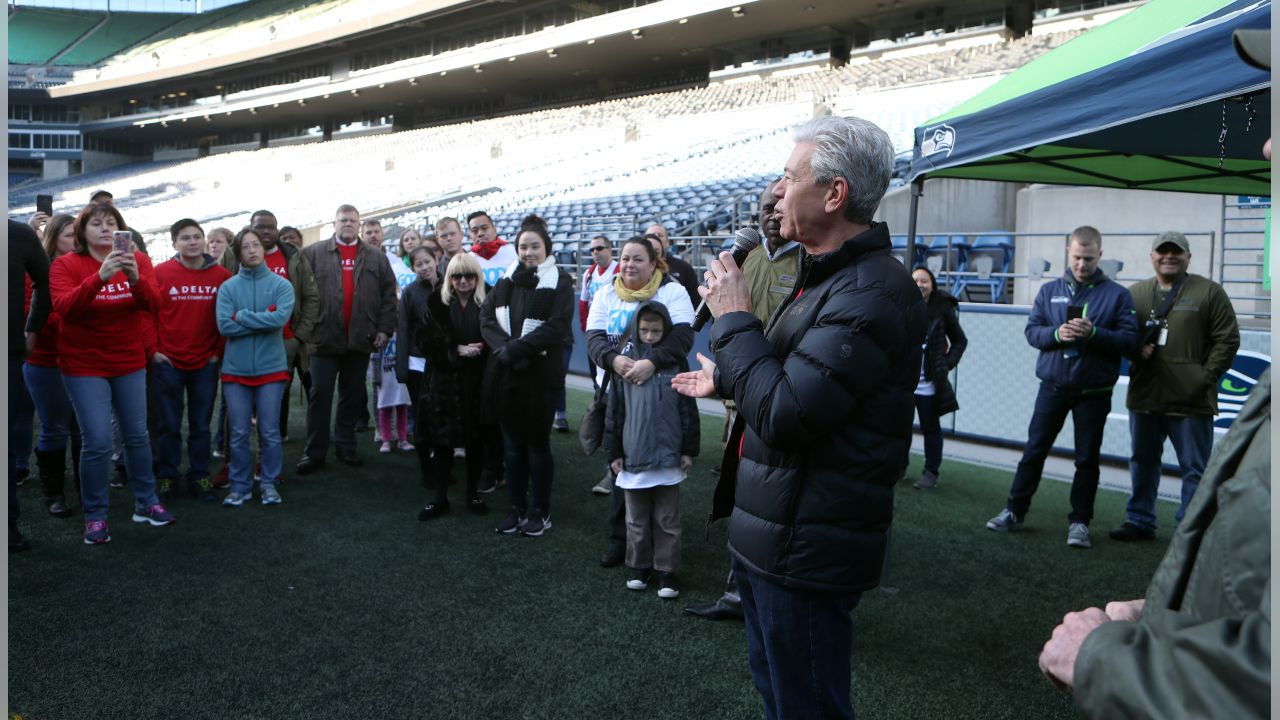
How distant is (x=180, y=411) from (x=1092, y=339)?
563 centimetres

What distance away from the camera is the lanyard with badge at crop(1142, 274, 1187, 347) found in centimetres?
512

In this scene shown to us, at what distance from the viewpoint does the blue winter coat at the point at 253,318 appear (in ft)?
17.8

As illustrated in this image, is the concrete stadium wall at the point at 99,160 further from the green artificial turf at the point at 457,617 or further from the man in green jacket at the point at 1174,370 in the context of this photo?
the man in green jacket at the point at 1174,370

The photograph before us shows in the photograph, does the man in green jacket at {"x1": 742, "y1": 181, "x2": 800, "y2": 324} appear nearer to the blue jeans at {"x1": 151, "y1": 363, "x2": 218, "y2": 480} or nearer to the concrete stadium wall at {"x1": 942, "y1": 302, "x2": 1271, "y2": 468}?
the blue jeans at {"x1": 151, "y1": 363, "x2": 218, "y2": 480}

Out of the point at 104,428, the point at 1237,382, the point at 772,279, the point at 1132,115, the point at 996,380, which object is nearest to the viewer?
the point at 1132,115

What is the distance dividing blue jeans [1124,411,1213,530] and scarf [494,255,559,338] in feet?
11.7

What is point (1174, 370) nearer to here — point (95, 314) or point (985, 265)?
point (985, 265)

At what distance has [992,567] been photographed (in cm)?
468

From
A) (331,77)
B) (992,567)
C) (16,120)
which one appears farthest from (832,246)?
(16,120)

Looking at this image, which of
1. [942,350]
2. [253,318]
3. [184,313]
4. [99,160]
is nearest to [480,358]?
[253,318]

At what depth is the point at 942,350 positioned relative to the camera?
617 cm

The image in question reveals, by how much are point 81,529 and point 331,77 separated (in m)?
43.7

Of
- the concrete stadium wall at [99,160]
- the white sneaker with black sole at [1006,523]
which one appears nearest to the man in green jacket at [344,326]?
the white sneaker with black sole at [1006,523]

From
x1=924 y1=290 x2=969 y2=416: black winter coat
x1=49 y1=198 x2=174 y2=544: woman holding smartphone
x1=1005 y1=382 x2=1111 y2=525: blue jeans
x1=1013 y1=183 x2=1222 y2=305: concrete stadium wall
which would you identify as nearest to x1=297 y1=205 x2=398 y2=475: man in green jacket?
x1=49 y1=198 x2=174 y2=544: woman holding smartphone
